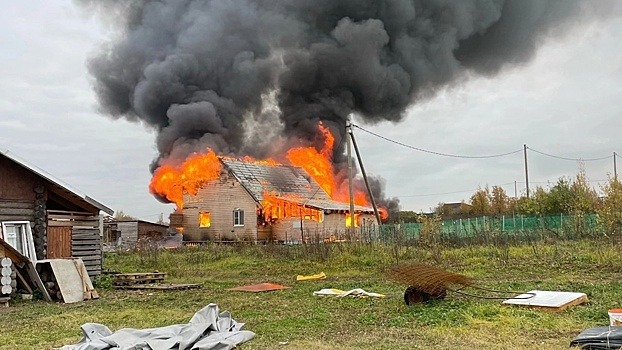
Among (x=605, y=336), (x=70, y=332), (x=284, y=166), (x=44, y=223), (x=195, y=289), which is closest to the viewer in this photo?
(x=605, y=336)

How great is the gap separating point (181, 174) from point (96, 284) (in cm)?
1981

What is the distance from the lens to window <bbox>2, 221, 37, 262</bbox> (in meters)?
14.6

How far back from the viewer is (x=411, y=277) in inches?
377

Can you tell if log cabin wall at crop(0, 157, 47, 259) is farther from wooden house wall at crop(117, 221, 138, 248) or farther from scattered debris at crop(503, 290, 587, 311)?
wooden house wall at crop(117, 221, 138, 248)

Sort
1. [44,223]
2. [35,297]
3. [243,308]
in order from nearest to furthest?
[243,308] → [35,297] → [44,223]

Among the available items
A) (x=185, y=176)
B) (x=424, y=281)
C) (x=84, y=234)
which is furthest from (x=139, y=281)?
(x=185, y=176)

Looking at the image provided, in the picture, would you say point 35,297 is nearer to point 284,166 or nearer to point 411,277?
point 411,277

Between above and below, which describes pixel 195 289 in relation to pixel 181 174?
below

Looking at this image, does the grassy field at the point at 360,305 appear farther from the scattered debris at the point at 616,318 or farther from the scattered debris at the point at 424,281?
the scattered debris at the point at 616,318

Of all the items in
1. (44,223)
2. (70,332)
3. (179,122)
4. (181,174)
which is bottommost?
(70,332)

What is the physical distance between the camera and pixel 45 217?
1549 cm

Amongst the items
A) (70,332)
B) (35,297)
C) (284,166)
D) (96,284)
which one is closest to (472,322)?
(70,332)

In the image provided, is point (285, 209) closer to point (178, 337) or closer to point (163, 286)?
point (163, 286)

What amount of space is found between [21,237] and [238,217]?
65.4ft
